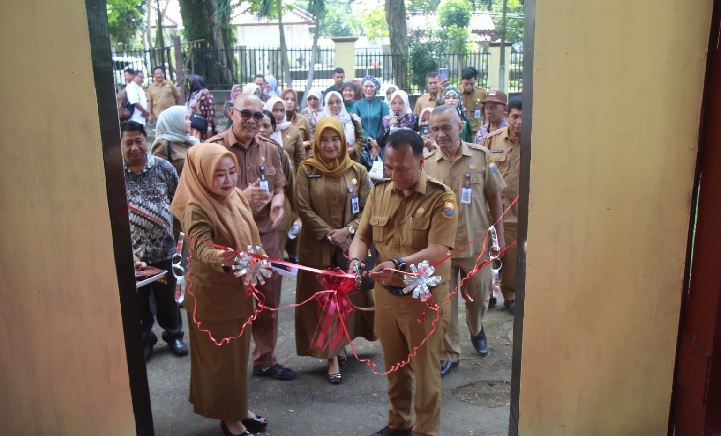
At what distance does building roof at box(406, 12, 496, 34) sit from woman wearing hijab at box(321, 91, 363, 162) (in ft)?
117

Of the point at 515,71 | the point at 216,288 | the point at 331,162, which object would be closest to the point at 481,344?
the point at 331,162

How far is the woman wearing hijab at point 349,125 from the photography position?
8273mm

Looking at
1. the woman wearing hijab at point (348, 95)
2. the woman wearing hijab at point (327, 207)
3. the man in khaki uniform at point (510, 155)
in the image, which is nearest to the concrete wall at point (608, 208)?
the woman wearing hijab at point (327, 207)

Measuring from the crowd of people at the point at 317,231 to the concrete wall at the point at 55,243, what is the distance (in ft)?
2.86

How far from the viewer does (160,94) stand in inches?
570

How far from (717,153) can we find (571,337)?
2.96 ft

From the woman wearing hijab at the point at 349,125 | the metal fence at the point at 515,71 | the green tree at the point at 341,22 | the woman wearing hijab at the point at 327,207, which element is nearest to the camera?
the woman wearing hijab at the point at 327,207

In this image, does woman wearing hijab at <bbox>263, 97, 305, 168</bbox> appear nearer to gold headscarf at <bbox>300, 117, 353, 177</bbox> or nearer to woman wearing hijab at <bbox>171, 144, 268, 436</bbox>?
gold headscarf at <bbox>300, 117, 353, 177</bbox>

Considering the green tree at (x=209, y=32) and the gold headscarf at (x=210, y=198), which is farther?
the green tree at (x=209, y=32)

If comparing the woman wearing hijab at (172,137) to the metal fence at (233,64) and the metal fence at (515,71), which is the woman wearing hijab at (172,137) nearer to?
the metal fence at (233,64)

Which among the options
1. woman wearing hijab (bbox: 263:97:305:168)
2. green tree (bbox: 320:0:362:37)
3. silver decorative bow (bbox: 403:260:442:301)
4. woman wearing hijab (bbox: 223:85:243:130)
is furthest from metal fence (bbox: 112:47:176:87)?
green tree (bbox: 320:0:362:37)

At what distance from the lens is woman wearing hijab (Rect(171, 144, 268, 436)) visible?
3707 millimetres

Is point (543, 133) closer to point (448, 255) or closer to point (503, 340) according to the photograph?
point (448, 255)

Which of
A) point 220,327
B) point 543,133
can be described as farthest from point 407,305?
point 543,133
